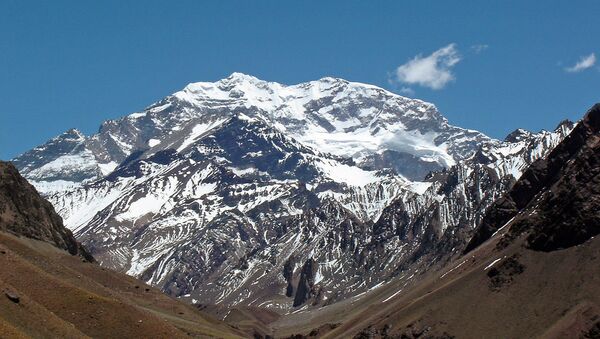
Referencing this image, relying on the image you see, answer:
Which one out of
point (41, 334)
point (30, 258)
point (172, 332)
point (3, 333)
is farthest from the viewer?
point (30, 258)

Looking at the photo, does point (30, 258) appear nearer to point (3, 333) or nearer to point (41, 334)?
point (41, 334)

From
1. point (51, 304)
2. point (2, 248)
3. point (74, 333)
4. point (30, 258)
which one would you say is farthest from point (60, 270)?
point (74, 333)

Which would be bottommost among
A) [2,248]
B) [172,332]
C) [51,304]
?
[172,332]

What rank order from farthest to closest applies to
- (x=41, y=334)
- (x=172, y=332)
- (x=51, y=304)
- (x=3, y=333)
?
(x=172, y=332), (x=51, y=304), (x=41, y=334), (x=3, y=333)

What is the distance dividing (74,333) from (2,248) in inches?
1505

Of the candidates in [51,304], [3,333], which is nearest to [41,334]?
[3,333]

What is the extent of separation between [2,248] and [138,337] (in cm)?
2950

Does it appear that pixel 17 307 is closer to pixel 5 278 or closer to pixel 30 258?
pixel 5 278

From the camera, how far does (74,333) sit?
4943 inches

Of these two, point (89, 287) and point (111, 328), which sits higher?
point (89, 287)

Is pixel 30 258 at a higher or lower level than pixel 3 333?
higher

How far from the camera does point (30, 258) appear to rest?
7485 inches

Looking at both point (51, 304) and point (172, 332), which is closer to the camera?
point (51, 304)

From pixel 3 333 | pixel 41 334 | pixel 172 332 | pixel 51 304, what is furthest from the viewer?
pixel 172 332
